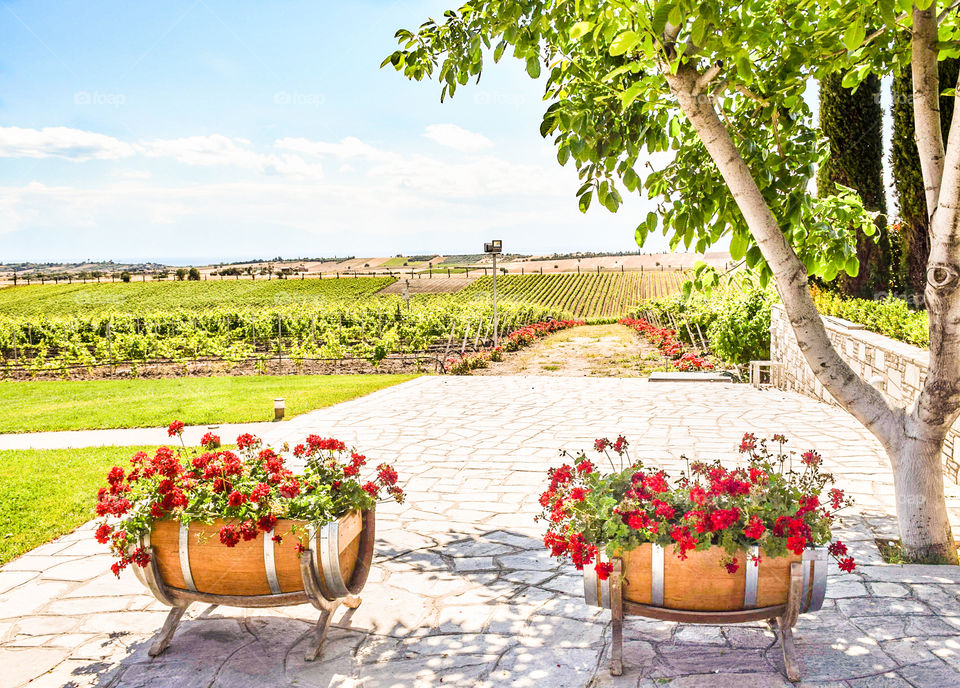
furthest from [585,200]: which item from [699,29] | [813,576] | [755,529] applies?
[813,576]

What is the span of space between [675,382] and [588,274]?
49.0 meters

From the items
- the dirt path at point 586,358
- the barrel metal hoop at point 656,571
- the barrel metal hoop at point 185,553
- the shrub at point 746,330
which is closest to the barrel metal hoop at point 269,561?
the barrel metal hoop at point 185,553

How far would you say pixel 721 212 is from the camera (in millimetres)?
4379

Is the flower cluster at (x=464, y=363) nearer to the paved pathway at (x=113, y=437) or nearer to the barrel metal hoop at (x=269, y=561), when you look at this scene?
the paved pathway at (x=113, y=437)

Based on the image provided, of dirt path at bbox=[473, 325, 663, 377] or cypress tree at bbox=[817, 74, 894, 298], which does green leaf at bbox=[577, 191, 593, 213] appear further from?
dirt path at bbox=[473, 325, 663, 377]

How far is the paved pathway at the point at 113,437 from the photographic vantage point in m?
8.27

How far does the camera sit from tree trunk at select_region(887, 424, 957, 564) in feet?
12.9

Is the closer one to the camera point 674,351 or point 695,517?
point 695,517

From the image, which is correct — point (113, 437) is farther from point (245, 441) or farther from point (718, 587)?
point (718, 587)

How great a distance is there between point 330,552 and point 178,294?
59379 millimetres

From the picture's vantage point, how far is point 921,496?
13.1 feet

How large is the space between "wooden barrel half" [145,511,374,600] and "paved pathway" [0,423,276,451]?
517cm

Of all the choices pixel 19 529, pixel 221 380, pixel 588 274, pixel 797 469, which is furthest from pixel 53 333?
pixel 588 274

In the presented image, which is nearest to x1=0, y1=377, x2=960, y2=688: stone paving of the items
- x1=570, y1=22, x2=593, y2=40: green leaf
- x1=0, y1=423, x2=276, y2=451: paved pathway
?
x1=570, y1=22, x2=593, y2=40: green leaf
